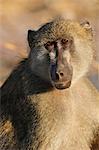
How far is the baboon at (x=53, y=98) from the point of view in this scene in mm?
5496

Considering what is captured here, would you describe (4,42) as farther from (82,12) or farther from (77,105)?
(77,105)

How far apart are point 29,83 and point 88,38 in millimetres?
575

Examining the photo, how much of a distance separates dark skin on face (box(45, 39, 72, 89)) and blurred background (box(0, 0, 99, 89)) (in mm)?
4511

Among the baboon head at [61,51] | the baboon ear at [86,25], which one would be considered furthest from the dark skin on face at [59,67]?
the baboon ear at [86,25]

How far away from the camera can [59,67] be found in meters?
5.23

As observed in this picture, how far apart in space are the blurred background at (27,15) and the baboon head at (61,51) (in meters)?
4.35

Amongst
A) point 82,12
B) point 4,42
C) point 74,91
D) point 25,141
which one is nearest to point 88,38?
point 74,91

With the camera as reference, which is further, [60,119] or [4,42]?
[4,42]

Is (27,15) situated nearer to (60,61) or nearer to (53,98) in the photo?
(53,98)

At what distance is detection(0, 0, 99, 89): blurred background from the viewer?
35.4 feet

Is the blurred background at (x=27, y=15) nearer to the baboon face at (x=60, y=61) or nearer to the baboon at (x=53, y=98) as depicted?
the baboon at (x=53, y=98)

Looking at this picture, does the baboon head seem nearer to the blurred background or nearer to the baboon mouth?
the baboon mouth

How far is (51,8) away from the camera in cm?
1250

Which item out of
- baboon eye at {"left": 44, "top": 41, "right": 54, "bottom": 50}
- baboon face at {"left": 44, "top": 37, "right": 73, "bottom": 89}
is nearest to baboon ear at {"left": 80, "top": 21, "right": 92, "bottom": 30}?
baboon face at {"left": 44, "top": 37, "right": 73, "bottom": 89}
